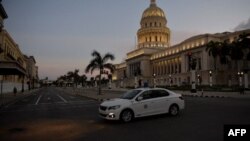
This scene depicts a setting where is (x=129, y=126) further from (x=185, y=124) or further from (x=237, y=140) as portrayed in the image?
(x=237, y=140)

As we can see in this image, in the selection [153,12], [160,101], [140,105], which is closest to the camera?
[140,105]

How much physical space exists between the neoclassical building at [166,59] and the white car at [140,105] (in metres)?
56.5

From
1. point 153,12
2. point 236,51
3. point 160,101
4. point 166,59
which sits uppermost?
point 153,12

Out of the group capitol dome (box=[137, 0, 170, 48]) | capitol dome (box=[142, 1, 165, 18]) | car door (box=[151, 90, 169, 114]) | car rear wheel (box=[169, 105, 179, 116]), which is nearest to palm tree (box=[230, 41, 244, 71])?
car rear wheel (box=[169, 105, 179, 116])

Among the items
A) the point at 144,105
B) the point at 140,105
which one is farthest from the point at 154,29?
the point at 140,105

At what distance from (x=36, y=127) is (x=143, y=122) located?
4.88 metres

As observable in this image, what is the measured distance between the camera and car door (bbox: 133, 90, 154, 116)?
1366cm

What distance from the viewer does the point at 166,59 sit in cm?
11262

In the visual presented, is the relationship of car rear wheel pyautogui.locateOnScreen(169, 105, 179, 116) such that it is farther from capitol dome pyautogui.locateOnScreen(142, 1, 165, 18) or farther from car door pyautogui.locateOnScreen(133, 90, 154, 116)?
capitol dome pyautogui.locateOnScreen(142, 1, 165, 18)

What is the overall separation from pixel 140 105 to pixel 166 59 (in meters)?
100

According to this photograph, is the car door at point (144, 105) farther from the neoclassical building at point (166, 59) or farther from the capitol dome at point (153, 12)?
the capitol dome at point (153, 12)

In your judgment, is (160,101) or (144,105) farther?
(160,101)

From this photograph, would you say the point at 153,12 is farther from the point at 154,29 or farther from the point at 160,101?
the point at 160,101

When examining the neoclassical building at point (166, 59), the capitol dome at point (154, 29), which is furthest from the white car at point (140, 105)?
the capitol dome at point (154, 29)
